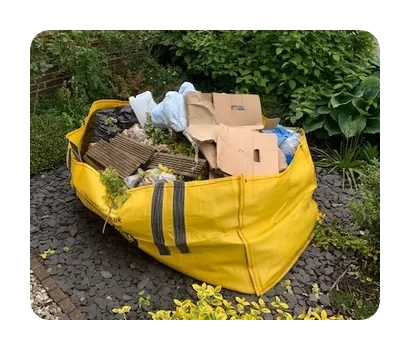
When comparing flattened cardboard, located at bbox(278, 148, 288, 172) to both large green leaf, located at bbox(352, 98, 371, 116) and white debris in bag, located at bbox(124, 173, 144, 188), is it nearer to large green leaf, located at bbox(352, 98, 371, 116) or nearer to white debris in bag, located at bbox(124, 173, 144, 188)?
white debris in bag, located at bbox(124, 173, 144, 188)

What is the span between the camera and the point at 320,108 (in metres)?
3.52

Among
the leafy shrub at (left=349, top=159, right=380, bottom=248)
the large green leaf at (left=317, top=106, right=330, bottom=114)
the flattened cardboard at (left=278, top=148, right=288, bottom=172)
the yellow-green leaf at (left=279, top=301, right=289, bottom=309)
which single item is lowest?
the yellow-green leaf at (left=279, top=301, right=289, bottom=309)

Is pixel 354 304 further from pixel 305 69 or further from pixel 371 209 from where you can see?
pixel 305 69

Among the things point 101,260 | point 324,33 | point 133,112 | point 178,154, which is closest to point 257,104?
point 178,154

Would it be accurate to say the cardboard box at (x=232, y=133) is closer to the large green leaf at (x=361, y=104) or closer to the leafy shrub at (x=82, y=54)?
the large green leaf at (x=361, y=104)

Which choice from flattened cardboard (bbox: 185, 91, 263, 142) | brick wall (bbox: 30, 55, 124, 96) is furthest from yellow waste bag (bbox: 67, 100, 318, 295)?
brick wall (bbox: 30, 55, 124, 96)

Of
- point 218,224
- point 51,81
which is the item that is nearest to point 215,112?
point 218,224

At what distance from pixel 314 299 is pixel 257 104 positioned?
1362 millimetres

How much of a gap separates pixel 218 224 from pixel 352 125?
66.0 inches

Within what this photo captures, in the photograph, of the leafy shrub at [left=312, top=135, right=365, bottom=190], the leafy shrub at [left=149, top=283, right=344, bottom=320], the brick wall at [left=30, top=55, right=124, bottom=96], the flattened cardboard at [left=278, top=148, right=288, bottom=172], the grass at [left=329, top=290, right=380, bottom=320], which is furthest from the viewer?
the brick wall at [left=30, top=55, right=124, bottom=96]

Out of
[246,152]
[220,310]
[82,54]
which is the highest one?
[82,54]

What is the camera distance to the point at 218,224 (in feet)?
7.20

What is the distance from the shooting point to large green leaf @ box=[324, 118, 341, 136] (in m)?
3.43

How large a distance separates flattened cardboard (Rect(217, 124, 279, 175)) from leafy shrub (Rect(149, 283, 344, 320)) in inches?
26.5
